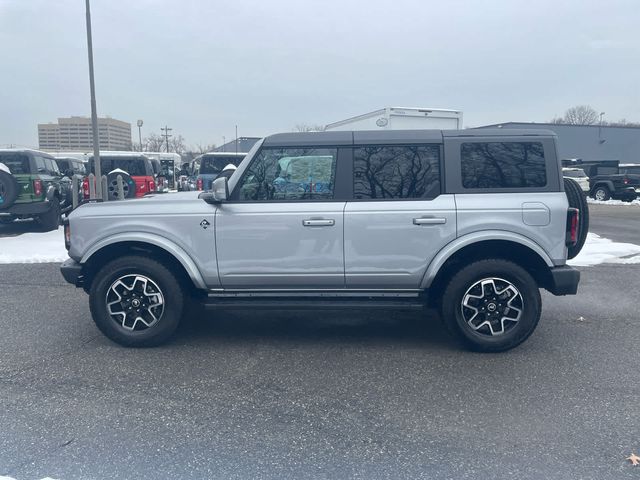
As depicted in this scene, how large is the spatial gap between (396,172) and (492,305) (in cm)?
145

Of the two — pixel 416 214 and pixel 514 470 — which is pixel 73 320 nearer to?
pixel 416 214

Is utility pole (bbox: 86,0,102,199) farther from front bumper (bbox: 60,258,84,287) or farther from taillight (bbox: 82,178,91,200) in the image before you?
front bumper (bbox: 60,258,84,287)

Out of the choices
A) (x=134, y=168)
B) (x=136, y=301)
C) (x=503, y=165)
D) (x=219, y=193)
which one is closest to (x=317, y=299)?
(x=219, y=193)

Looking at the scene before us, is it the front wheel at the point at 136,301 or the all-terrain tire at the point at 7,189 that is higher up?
the all-terrain tire at the point at 7,189

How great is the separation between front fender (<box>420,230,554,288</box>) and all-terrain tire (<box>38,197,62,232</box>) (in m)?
10.5

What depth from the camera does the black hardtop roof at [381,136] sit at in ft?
16.3

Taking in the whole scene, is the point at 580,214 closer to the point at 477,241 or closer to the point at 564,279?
the point at 564,279

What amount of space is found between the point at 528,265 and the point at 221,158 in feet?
43.2

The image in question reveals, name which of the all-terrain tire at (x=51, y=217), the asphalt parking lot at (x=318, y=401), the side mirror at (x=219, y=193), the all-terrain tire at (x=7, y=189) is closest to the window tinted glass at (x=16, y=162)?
the all-terrain tire at (x=51, y=217)

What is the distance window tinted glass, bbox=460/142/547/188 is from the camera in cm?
483

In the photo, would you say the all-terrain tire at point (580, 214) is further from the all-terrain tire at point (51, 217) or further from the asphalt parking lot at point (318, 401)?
the all-terrain tire at point (51, 217)

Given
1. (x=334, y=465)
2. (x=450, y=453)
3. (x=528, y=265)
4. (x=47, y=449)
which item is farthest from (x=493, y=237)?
(x=47, y=449)

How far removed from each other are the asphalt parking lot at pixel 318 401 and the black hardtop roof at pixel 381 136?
189 centimetres

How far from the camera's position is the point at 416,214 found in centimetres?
479
